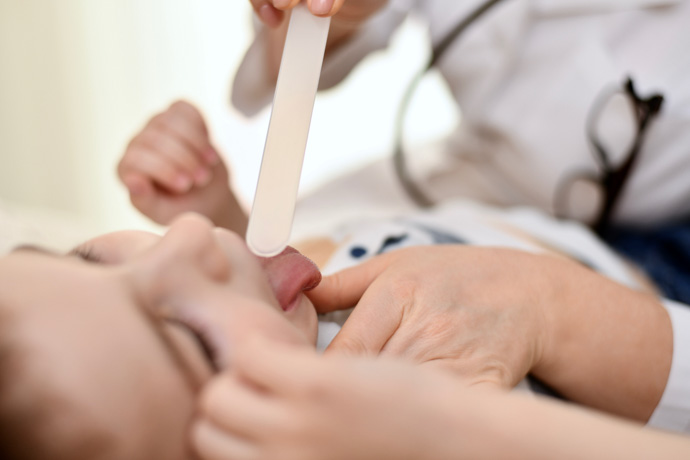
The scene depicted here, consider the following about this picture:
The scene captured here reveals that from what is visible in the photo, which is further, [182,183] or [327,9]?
[182,183]

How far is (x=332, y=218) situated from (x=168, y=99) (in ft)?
1.83

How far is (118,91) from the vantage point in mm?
1146

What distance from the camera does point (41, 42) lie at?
1087 mm

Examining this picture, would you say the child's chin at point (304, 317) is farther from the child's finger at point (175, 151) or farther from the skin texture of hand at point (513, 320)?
the child's finger at point (175, 151)

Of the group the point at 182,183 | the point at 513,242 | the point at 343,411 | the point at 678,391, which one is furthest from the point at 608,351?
the point at 182,183

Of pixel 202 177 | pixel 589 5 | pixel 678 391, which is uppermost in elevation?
pixel 589 5

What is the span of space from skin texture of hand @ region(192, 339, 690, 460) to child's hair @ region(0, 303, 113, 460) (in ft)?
0.19

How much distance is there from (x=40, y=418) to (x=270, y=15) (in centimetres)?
33

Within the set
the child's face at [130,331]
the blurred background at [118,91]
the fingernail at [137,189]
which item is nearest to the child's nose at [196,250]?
the child's face at [130,331]

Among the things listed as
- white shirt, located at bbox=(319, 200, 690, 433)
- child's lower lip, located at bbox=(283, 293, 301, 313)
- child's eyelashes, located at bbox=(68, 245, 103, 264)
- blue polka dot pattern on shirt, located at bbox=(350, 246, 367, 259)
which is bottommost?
white shirt, located at bbox=(319, 200, 690, 433)

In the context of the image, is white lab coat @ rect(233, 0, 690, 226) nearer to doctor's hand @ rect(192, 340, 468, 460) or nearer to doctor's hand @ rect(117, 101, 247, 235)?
doctor's hand @ rect(117, 101, 247, 235)

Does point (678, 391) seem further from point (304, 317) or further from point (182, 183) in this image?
point (182, 183)

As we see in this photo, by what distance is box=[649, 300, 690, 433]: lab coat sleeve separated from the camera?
0.41 m

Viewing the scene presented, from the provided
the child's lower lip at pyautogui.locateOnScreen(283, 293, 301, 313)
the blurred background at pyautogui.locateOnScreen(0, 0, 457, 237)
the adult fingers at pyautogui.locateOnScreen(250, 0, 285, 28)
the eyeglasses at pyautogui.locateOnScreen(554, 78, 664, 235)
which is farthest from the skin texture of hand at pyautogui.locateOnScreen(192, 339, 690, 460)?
the blurred background at pyautogui.locateOnScreen(0, 0, 457, 237)
